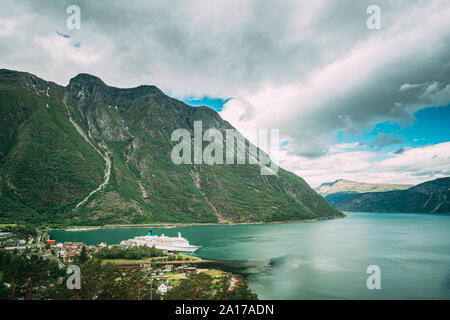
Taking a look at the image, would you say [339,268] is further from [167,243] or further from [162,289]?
[167,243]

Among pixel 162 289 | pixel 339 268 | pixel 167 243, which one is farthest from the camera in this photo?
pixel 167 243

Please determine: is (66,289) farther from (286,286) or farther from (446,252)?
→ (446,252)

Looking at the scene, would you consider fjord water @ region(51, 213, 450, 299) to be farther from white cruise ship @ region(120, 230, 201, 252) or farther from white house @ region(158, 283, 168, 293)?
white house @ region(158, 283, 168, 293)

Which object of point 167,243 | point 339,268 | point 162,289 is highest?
point 162,289

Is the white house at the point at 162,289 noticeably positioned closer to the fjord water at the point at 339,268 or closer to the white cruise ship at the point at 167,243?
the fjord water at the point at 339,268

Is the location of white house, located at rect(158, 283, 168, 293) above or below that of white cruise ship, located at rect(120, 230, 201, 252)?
above

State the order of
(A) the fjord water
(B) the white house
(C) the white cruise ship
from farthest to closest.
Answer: (C) the white cruise ship → (A) the fjord water → (B) the white house

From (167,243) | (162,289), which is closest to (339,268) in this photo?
(162,289)

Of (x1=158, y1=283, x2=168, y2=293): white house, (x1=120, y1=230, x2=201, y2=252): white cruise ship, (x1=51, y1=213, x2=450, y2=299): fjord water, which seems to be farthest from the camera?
(x1=120, y1=230, x2=201, y2=252): white cruise ship

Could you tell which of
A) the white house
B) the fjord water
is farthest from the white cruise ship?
the white house

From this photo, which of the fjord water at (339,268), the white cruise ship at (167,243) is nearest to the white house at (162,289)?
the fjord water at (339,268)

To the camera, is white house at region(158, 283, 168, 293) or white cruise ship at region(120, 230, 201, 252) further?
white cruise ship at region(120, 230, 201, 252)

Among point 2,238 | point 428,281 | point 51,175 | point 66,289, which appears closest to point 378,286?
point 428,281

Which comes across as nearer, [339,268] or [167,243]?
[339,268]
